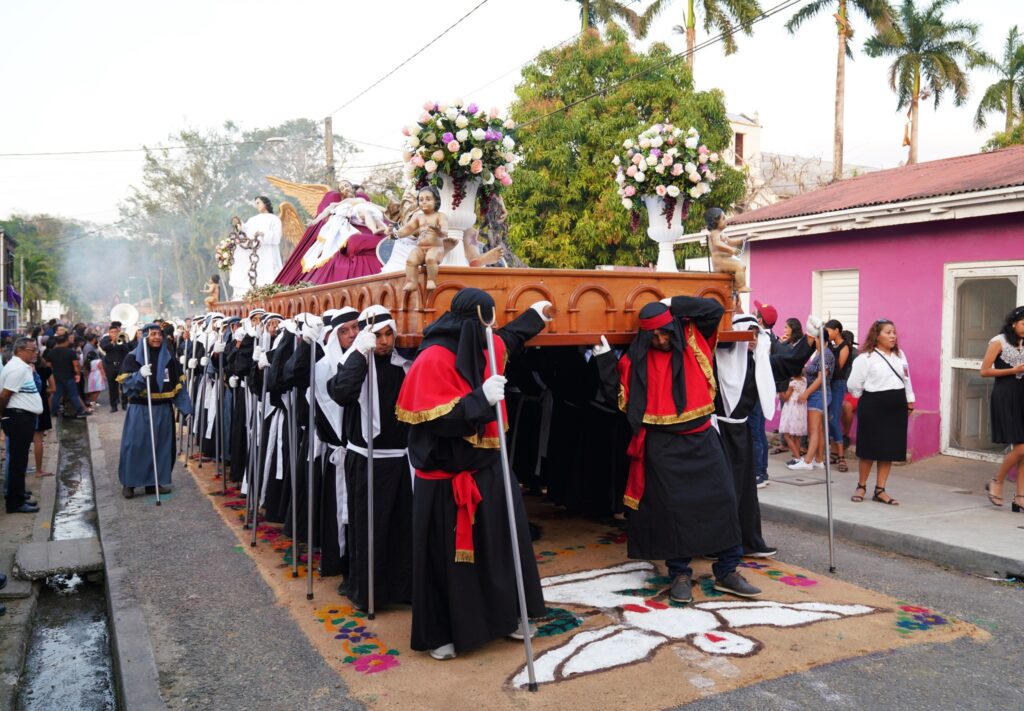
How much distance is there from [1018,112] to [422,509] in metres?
36.6

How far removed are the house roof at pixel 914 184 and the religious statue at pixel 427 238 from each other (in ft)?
21.8

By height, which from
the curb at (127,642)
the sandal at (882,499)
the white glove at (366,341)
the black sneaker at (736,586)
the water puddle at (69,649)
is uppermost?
the white glove at (366,341)

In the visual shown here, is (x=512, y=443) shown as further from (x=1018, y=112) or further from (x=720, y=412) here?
(x=1018, y=112)

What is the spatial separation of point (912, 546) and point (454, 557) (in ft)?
13.3

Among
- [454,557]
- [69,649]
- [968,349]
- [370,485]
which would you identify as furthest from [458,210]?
[968,349]

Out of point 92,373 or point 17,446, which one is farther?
point 92,373

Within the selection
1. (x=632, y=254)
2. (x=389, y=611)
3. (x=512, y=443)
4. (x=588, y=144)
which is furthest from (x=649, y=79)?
(x=389, y=611)

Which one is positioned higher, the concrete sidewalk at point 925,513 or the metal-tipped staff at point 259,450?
the metal-tipped staff at point 259,450

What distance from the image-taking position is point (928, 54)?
99.7 ft

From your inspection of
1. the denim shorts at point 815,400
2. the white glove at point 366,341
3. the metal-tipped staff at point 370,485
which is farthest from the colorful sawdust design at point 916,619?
the denim shorts at point 815,400

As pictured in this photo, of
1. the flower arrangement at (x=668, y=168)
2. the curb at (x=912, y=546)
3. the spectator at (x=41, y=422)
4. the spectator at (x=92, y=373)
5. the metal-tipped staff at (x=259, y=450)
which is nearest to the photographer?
the curb at (x=912, y=546)

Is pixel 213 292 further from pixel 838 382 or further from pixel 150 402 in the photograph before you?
pixel 838 382

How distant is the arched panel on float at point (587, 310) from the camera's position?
5445 millimetres

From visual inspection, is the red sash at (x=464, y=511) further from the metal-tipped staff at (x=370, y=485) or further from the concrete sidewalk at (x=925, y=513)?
the concrete sidewalk at (x=925, y=513)
